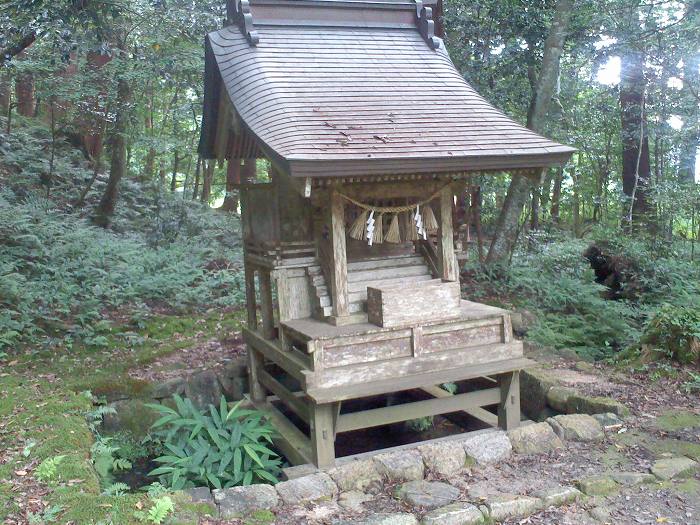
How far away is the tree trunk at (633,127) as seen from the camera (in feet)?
41.0

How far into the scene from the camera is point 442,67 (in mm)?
7285

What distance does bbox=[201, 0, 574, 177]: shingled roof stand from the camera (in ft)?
17.8

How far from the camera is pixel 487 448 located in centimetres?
609

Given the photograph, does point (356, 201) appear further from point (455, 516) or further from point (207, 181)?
point (207, 181)

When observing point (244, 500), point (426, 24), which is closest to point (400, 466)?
point (244, 500)

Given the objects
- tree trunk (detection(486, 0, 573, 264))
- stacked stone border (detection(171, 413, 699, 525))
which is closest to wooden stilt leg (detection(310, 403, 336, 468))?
stacked stone border (detection(171, 413, 699, 525))

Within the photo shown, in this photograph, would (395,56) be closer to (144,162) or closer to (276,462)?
(276,462)

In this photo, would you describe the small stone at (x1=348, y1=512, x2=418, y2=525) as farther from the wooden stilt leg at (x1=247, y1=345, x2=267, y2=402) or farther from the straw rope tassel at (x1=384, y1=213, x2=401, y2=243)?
the wooden stilt leg at (x1=247, y1=345, x2=267, y2=402)

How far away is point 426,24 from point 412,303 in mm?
3932

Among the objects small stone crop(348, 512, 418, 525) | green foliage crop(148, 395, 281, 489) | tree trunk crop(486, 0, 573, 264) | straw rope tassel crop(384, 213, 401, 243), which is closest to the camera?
small stone crop(348, 512, 418, 525)

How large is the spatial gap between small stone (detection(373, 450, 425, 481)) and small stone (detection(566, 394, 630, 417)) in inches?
93.6

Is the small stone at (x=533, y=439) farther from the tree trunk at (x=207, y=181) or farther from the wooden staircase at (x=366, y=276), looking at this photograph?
the tree trunk at (x=207, y=181)

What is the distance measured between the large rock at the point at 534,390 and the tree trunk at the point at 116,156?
10.6 metres

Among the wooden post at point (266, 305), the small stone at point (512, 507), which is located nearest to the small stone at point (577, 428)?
the small stone at point (512, 507)
